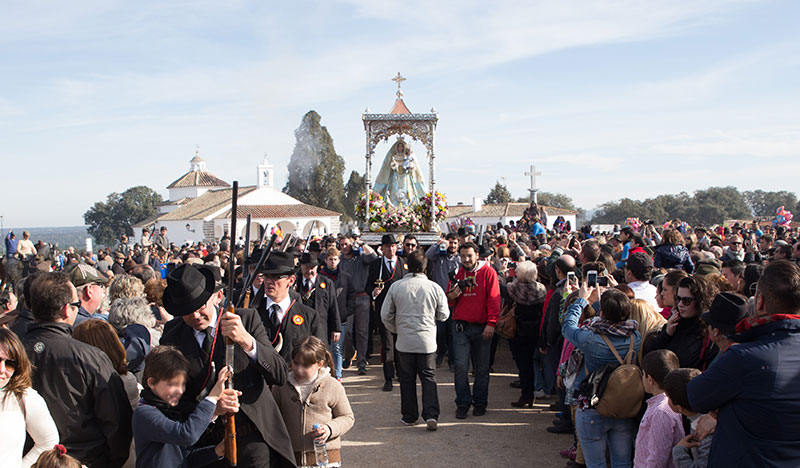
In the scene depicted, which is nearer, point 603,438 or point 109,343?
point 109,343

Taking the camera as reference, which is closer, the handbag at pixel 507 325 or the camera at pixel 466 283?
the camera at pixel 466 283

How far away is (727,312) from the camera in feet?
10.8

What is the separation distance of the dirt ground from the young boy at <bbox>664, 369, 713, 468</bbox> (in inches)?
91.5

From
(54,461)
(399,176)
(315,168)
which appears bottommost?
(54,461)

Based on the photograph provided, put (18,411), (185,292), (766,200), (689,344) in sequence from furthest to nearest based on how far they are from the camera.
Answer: (766,200) → (689,344) → (185,292) → (18,411)

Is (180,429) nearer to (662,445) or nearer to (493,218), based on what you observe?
(662,445)

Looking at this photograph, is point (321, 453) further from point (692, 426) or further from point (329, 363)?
point (692, 426)

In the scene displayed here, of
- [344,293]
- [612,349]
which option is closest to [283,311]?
[612,349]

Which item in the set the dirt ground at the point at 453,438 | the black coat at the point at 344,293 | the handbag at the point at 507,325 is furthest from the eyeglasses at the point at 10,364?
the black coat at the point at 344,293

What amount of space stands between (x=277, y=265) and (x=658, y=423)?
276 centimetres

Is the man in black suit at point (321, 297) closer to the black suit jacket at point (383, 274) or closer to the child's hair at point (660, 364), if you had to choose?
the black suit jacket at point (383, 274)

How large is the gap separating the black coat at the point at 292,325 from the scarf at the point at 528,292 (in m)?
2.85

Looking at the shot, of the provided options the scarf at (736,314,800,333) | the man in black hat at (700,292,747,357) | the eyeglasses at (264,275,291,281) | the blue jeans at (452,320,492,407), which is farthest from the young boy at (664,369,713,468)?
the blue jeans at (452,320,492,407)

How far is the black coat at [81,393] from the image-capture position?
3.39 m
